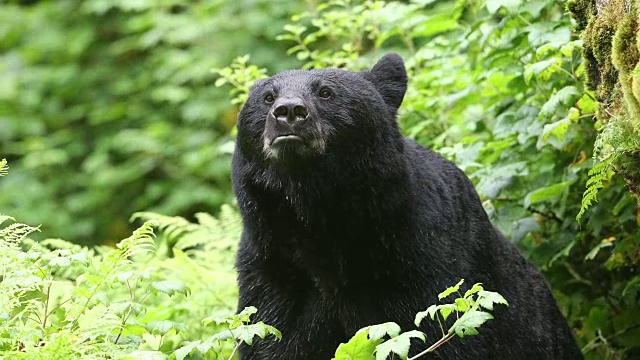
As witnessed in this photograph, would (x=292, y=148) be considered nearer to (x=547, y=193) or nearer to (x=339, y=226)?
(x=339, y=226)

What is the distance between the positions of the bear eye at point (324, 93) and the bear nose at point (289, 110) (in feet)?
1.01

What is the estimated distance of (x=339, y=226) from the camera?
4789mm

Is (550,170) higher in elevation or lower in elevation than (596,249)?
higher

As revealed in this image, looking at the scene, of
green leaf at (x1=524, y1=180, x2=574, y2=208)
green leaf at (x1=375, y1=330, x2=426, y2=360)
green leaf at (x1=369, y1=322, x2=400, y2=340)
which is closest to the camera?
green leaf at (x1=375, y1=330, x2=426, y2=360)

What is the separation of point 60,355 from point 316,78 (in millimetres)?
1964

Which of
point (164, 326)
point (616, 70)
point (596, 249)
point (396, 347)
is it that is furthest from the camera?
point (596, 249)

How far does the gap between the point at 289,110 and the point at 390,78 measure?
840 millimetres

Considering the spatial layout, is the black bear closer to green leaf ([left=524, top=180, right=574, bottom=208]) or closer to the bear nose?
the bear nose

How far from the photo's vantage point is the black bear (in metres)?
4.62

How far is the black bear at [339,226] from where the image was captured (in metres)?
4.62

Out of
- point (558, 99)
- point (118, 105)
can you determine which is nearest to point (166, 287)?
point (558, 99)

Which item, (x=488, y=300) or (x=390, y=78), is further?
(x=390, y=78)

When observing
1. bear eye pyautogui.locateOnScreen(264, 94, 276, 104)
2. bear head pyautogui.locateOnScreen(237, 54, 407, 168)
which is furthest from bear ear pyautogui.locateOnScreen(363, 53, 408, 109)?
bear eye pyautogui.locateOnScreen(264, 94, 276, 104)

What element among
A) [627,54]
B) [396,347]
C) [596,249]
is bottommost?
[596,249]
